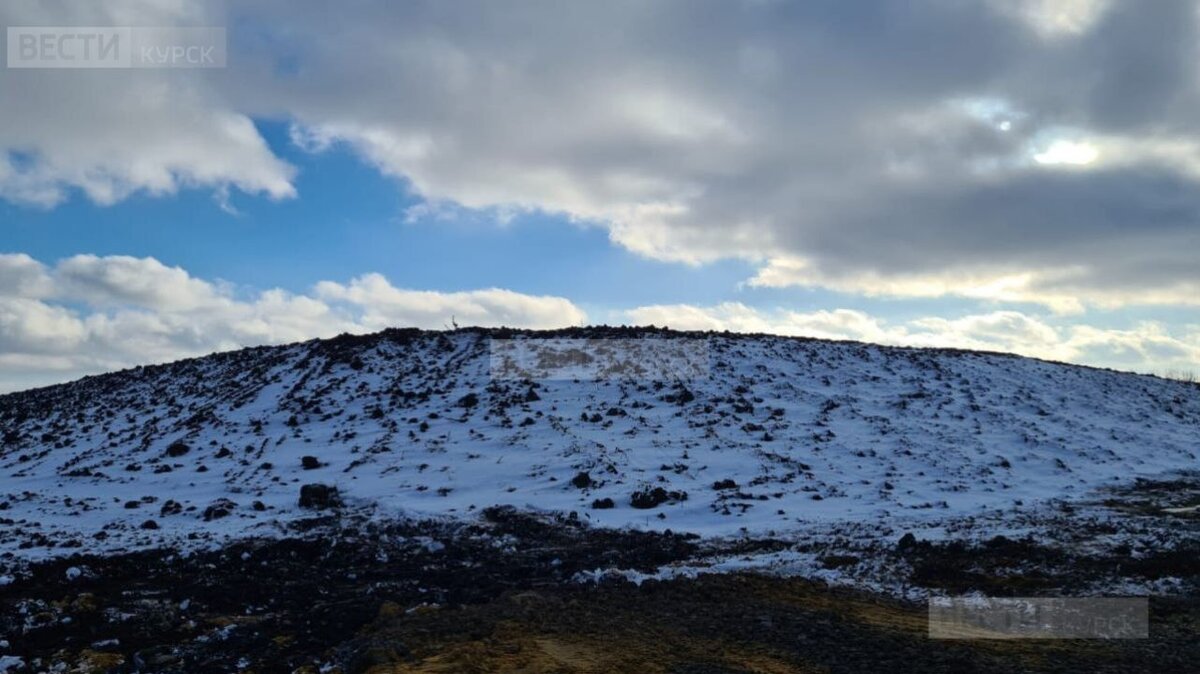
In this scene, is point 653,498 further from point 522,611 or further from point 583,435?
point 522,611

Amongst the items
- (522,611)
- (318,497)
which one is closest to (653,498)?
(318,497)

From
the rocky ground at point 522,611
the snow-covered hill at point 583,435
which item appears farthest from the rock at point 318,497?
the rocky ground at point 522,611

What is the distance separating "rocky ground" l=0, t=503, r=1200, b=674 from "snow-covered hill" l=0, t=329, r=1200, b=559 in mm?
2597

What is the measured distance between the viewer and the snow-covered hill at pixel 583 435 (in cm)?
1775

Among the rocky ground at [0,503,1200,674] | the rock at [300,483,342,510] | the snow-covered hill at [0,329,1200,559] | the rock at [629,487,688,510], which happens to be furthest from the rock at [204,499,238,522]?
the rock at [629,487,688,510]

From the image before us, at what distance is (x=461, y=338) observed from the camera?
1268 inches

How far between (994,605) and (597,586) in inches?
215

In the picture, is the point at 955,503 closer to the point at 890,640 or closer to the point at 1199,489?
the point at 1199,489

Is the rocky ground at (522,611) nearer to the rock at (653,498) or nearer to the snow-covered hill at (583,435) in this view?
the snow-covered hill at (583,435)

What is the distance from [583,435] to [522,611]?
13189 mm

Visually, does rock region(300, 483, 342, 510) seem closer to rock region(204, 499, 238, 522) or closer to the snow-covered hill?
the snow-covered hill

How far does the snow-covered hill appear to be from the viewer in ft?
58.2

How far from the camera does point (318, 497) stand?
1795 cm

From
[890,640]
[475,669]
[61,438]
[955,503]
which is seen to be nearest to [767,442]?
[955,503]
